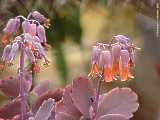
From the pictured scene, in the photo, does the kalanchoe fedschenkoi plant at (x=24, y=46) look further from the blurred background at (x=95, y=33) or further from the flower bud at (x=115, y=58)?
the blurred background at (x=95, y=33)

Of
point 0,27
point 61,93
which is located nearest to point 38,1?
point 0,27

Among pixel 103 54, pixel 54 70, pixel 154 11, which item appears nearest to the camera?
pixel 103 54

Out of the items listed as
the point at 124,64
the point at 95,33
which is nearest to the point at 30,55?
the point at 124,64

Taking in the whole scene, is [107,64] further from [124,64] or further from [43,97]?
[43,97]

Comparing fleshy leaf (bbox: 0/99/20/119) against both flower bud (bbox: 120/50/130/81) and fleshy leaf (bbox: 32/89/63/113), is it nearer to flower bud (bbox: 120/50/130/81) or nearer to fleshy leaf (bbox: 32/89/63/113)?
fleshy leaf (bbox: 32/89/63/113)

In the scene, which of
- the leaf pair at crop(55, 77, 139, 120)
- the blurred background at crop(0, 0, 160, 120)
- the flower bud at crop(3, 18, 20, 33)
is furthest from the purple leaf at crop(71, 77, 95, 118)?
the blurred background at crop(0, 0, 160, 120)

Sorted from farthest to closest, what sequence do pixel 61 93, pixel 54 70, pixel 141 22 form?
pixel 54 70 → pixel 141 22 → pixel 61 93

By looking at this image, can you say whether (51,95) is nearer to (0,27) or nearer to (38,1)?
(0,27)
